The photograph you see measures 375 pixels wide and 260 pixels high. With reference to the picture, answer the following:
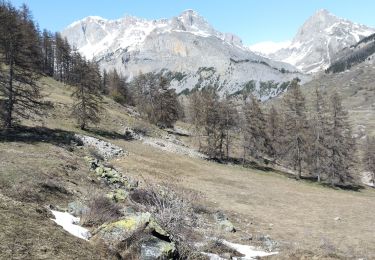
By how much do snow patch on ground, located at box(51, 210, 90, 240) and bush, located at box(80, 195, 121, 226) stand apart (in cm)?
40

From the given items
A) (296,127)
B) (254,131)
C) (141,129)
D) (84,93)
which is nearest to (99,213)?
(84,93)

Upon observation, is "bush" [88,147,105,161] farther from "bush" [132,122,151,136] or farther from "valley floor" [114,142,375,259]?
"bush" [132,122,151,136]

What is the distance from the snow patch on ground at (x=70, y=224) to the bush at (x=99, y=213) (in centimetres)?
40

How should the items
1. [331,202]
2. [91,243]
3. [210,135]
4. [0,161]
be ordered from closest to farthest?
[91,243]
[0,161]
[331,202]
[210,135]

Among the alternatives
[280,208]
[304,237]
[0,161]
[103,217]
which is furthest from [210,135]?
[103,217]

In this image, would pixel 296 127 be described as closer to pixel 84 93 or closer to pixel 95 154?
pixel 84 93

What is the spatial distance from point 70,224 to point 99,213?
111 centimetres

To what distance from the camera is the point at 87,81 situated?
5881cm

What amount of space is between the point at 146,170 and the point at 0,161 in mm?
21087

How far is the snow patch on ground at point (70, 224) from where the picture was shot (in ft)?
45.4

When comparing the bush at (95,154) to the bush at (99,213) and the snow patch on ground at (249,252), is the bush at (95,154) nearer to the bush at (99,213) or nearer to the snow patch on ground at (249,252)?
the snow patch on ground at (249,252)

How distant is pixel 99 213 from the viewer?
51.4 ft

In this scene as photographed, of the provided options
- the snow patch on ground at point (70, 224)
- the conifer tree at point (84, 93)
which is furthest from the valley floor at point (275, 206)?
the snow patch on ground at point (70, 224)

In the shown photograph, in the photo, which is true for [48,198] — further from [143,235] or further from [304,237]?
[304,237]
